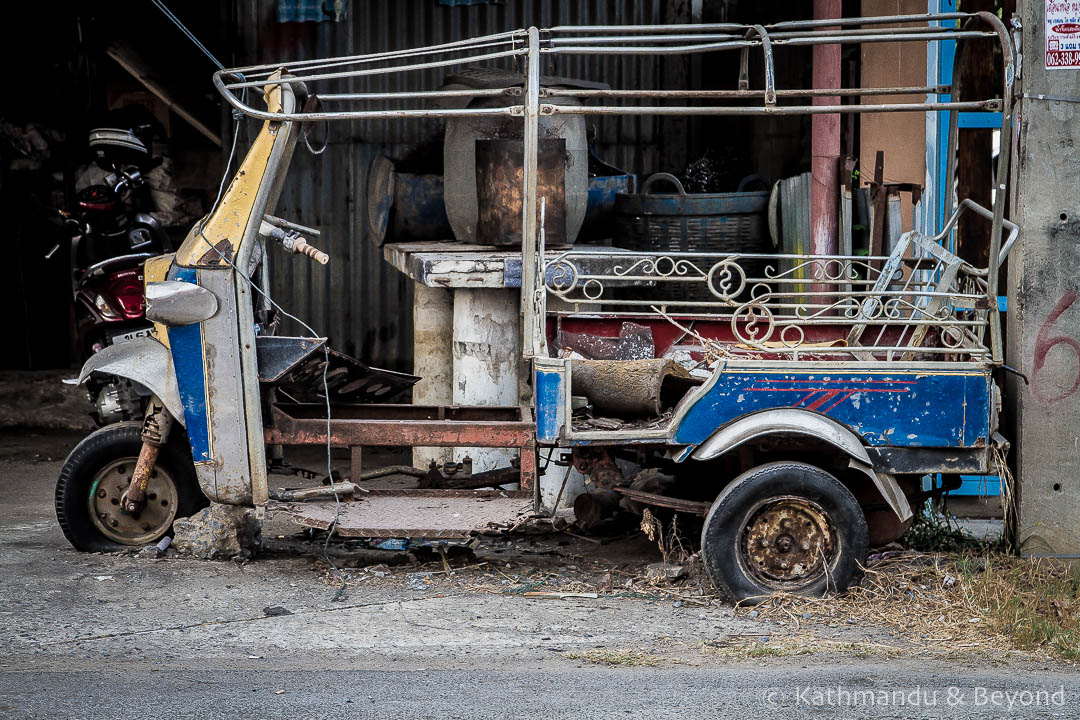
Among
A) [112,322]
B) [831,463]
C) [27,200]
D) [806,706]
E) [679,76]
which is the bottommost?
[806,706]

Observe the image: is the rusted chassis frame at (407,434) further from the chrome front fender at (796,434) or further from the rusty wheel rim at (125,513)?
the chrome front fender at (796,434)

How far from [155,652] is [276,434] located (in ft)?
4.43

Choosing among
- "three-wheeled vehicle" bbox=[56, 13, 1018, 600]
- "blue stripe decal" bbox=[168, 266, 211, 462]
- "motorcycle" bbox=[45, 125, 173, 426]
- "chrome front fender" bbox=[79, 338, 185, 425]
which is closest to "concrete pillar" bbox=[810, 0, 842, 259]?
"three-wheeled vehicle" bbox=[56, 13, 1018, 600]

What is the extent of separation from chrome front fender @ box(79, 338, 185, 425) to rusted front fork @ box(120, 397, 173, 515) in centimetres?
6

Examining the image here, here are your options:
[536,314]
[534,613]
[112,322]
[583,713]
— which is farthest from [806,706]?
[112,322]

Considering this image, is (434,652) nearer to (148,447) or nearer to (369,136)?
(148,447)

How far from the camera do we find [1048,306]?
5.42m

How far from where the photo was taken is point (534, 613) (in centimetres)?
496

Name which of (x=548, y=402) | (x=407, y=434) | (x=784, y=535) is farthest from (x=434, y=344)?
(x=784, y=535)

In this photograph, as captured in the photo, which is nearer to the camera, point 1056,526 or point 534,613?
point 534,613

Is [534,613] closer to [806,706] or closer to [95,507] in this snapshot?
[806,706]

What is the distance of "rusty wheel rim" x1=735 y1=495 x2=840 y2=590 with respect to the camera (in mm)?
5016

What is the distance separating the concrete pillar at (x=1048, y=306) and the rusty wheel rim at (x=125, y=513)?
4.11m

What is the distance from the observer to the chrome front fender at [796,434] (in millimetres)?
4895
